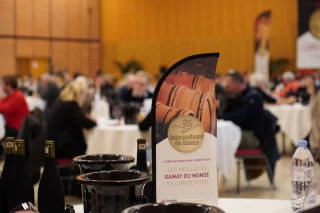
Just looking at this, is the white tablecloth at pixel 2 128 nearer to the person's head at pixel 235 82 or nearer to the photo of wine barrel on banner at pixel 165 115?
the person's head at pixel 235 82

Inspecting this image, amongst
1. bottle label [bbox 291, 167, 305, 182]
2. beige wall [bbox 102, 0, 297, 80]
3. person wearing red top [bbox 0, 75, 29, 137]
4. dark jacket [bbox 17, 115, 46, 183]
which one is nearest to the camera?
bottle label [bbox 291, 167, 305, 182]

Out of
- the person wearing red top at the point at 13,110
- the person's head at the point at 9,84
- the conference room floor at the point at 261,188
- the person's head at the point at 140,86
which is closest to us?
the conference room floor at the point at 261,188

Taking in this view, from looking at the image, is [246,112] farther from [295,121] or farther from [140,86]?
[295,121]

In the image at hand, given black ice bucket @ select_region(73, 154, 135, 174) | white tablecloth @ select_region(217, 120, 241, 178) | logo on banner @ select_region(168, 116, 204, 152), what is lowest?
white tablecloth @ select_region(217, 120, 241, 178)

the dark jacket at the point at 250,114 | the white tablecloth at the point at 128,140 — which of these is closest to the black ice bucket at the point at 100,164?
the white tablecloth at the point at 128,140

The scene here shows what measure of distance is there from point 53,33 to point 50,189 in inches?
737

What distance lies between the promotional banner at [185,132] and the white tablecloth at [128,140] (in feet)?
12.0

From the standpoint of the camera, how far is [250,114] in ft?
20.4

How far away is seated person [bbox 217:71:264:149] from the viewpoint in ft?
20.4

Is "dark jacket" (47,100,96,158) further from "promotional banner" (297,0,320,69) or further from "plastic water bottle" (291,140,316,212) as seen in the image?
"promotional banner" (297,0,320,69)

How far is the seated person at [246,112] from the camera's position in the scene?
20.4 ft

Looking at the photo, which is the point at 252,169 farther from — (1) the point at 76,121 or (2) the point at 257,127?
(1) the point at 76,121

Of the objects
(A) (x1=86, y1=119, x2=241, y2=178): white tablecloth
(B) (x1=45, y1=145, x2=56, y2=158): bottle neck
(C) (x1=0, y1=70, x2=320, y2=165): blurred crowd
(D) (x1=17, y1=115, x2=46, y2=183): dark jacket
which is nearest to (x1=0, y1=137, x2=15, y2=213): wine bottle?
(B) (x1=45, y1=145, x2=56, y2=158): bottle neck

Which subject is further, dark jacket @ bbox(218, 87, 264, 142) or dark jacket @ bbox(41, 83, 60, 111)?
dark jacket @ bbox(41, 83, 60, 111)
